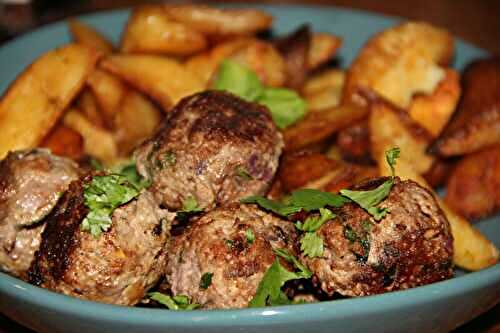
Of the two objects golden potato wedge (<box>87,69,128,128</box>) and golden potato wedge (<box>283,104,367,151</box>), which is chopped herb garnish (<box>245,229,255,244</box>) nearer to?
golden potato wedge (<box>283,104,367,151</box>)

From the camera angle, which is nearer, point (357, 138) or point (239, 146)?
point (239, 146)

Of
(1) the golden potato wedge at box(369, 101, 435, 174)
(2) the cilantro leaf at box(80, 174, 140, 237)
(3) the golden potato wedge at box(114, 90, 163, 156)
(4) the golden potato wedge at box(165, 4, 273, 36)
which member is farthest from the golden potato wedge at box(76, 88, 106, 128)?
(1) the golden potato wedge at box(369, 101, 435, 174)

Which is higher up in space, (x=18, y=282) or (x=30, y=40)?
(x=30, y=40)

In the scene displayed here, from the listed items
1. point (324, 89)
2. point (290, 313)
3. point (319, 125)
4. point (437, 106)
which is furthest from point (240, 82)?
point (290, 313)

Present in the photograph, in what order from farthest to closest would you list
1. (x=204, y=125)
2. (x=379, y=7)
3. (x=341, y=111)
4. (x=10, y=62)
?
1. (x=379, y=7)
2. (x=10, y=62)
3. (x=341, y=111)
4. (x=204, y=125)

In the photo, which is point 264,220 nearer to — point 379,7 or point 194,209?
point 194,209

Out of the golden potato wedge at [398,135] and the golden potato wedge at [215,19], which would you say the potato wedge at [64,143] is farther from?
the golden potato wedge at [398,135]

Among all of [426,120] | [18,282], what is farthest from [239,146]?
[426,120]

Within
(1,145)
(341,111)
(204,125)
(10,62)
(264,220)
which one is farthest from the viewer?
(10,62)
